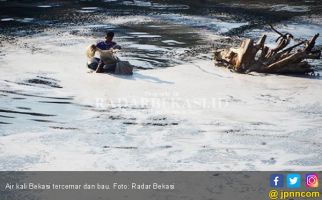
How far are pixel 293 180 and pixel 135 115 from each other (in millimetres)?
3139

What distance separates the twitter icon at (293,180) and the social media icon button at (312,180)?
0.30ft

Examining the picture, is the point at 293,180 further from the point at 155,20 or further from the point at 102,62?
the point at 155,20

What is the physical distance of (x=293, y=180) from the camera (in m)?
5.54

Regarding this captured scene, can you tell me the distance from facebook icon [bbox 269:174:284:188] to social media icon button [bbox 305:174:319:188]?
0.29 m

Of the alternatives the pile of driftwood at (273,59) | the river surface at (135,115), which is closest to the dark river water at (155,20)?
the river surface at (135,115)

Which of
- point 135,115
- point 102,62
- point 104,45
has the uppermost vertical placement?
point 104,45

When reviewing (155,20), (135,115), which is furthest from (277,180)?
(155,20)

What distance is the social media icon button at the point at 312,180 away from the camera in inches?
214

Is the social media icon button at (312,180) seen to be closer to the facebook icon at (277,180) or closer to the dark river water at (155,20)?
the facebook icon at (277,180)

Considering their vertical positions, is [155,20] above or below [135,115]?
above

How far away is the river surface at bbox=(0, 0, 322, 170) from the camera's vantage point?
6.18 m
